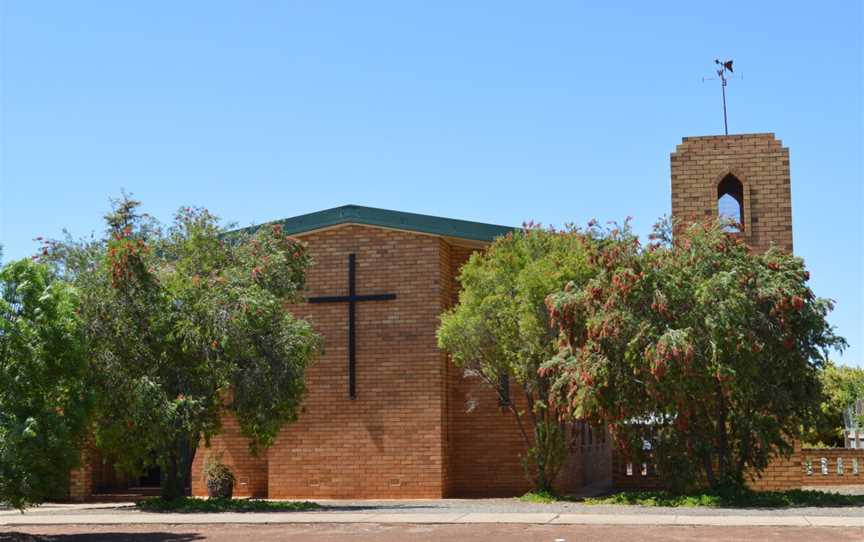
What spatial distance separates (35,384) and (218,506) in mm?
6181

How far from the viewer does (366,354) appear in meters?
24.2

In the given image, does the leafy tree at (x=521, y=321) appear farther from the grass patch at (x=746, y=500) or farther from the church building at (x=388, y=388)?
the grass patch at (x=746, y=500)

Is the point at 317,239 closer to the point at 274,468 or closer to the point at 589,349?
the point at 274,468

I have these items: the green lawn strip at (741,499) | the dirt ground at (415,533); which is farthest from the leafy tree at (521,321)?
the dirt ground at (415,533)

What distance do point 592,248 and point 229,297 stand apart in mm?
7026

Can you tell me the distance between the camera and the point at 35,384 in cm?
1491

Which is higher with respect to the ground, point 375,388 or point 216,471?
point 375,388

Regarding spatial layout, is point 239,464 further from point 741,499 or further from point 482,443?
point 741,499

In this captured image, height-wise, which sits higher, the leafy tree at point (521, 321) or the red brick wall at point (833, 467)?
the leafy tree at point (521, 321)

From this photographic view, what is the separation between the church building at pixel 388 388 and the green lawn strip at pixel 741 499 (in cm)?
334

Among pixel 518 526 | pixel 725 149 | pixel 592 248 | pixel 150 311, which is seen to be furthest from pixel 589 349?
pixel 150 311

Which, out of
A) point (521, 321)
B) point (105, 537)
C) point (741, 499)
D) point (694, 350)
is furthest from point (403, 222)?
point (105, 537)

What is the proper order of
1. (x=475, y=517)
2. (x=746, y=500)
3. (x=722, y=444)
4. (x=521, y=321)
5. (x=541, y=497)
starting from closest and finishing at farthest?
(x=475, y=517) → (x=746, y=500) → (x=722, y=444) → (x=521, y=321) → (x=541, y=497)

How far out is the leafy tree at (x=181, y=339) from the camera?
19.5m
